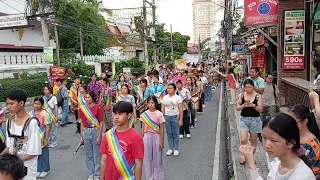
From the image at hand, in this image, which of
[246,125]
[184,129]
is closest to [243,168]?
[246,125]

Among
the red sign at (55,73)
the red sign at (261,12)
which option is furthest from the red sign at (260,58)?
the red sign at (55,73)

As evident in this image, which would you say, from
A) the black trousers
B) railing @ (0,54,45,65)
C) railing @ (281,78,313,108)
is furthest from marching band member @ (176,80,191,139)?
railing @ (0,54,45,65)

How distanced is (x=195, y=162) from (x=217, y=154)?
2.63 feet

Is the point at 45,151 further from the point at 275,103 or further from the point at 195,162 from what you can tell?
the point at 275,103

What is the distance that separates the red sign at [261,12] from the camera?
11.1 metres

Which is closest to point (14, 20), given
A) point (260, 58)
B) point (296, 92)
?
point (260, 58)

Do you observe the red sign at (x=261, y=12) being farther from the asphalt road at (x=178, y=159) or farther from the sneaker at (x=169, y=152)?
the sneaker at (x=169, y=152)

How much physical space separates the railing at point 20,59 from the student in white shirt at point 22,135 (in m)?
17.7

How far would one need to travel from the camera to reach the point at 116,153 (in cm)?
355

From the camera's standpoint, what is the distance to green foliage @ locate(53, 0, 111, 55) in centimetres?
2616

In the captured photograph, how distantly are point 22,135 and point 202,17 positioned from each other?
10454 cm

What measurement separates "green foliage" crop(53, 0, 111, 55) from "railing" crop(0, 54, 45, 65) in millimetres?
3529

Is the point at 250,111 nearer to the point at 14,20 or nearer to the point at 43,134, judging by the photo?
the point at 43,134

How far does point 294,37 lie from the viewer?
10.4 meters
